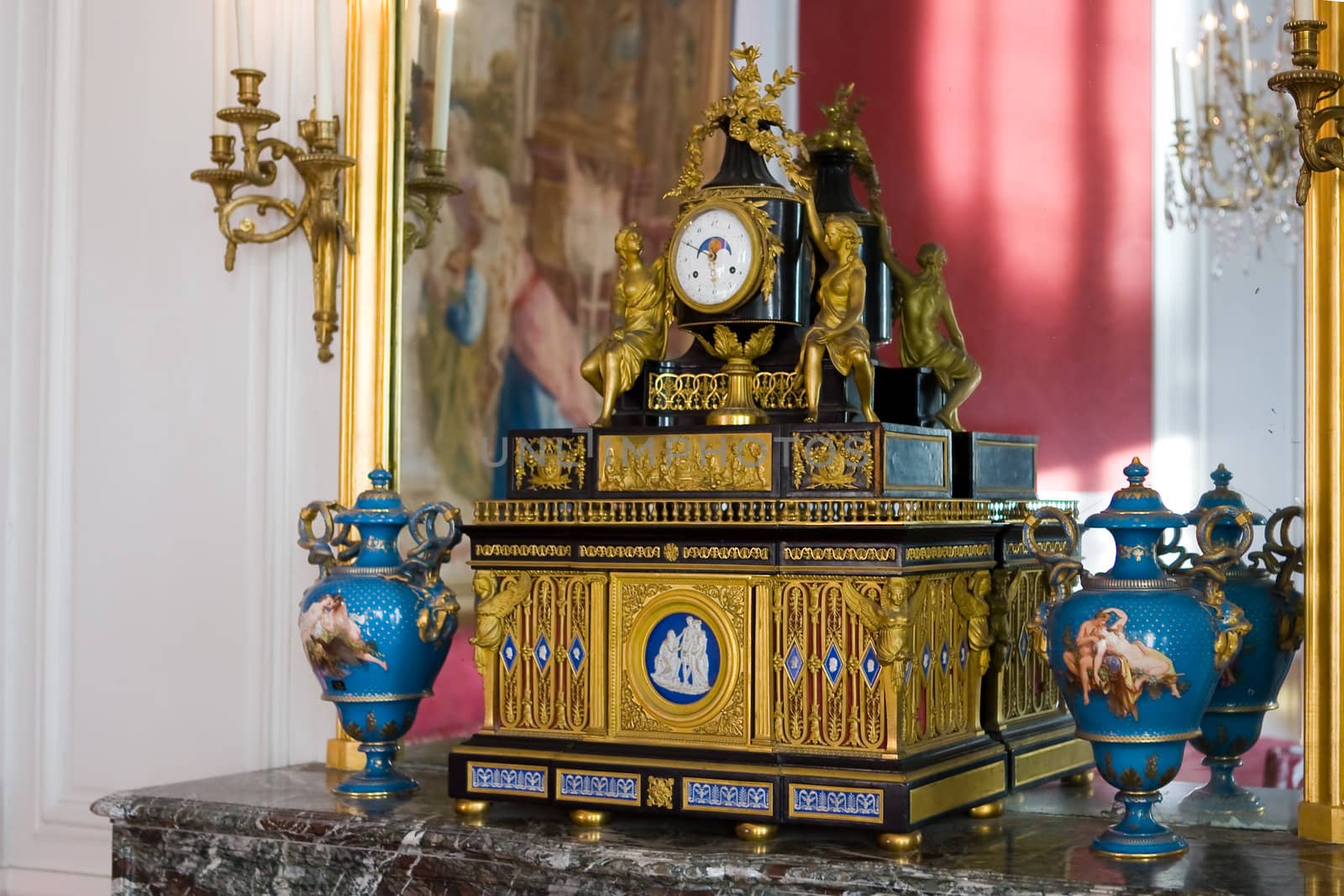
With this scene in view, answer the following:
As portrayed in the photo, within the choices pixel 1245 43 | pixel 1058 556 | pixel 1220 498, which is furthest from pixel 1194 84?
pixel 1058 556

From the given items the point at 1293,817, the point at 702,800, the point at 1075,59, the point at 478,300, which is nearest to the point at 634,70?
the point at 478,300

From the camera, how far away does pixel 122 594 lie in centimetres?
480

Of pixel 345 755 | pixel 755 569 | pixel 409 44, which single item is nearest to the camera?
pixel 755 569

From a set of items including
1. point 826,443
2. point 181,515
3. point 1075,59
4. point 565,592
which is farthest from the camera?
point 181,515

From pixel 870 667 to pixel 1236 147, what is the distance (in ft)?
4.94

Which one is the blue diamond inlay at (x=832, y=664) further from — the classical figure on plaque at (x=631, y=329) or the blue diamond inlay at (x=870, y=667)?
the classical figure on plaque at (x=631, y=329)

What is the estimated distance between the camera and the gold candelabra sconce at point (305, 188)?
4.35 m

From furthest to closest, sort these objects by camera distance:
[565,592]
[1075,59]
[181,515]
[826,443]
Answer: [181,515]
[1075,59]
[565,592]
[826,443]

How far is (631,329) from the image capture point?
3939 millimetres

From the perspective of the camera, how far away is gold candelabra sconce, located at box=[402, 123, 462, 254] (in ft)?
15.1

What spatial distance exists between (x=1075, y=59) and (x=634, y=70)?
50.1 inches

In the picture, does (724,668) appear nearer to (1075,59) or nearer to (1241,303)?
(1241,303)

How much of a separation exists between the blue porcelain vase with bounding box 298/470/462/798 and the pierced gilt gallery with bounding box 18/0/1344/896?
0.03 feet

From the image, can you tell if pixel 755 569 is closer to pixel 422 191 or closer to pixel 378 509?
pixel 378 509
